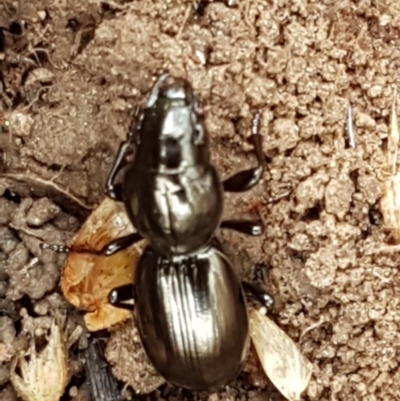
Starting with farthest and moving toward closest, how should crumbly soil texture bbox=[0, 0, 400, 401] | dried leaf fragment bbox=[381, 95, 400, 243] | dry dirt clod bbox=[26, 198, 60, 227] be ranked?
dry dirt clod bbox=[26, 198, 60, 227] < dried leaf fragment bbox=[381, 95, 400, 243] < crumbly soil texture bbox=[0, 0, 400, 401]

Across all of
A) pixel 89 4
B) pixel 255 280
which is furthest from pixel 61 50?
pixel 255 280

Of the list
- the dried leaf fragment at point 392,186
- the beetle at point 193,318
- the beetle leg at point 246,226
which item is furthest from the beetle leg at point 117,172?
the dried leaf fragment at point 392,186

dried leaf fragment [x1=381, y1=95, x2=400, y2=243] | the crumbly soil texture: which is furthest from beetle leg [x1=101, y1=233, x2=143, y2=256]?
dried leaf fragment [x1=381, y1=95, x2=400, y2=243]

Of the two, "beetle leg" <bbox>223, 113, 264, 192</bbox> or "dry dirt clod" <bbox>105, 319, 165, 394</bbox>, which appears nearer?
"beetle leg" <bbox>223, 113, 264, 192</bbox>

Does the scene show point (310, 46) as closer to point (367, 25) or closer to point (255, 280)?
point (367, 25)

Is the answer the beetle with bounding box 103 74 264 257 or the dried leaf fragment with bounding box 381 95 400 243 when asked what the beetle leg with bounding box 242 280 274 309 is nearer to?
the beetle with bounding box 103 74 264 257
